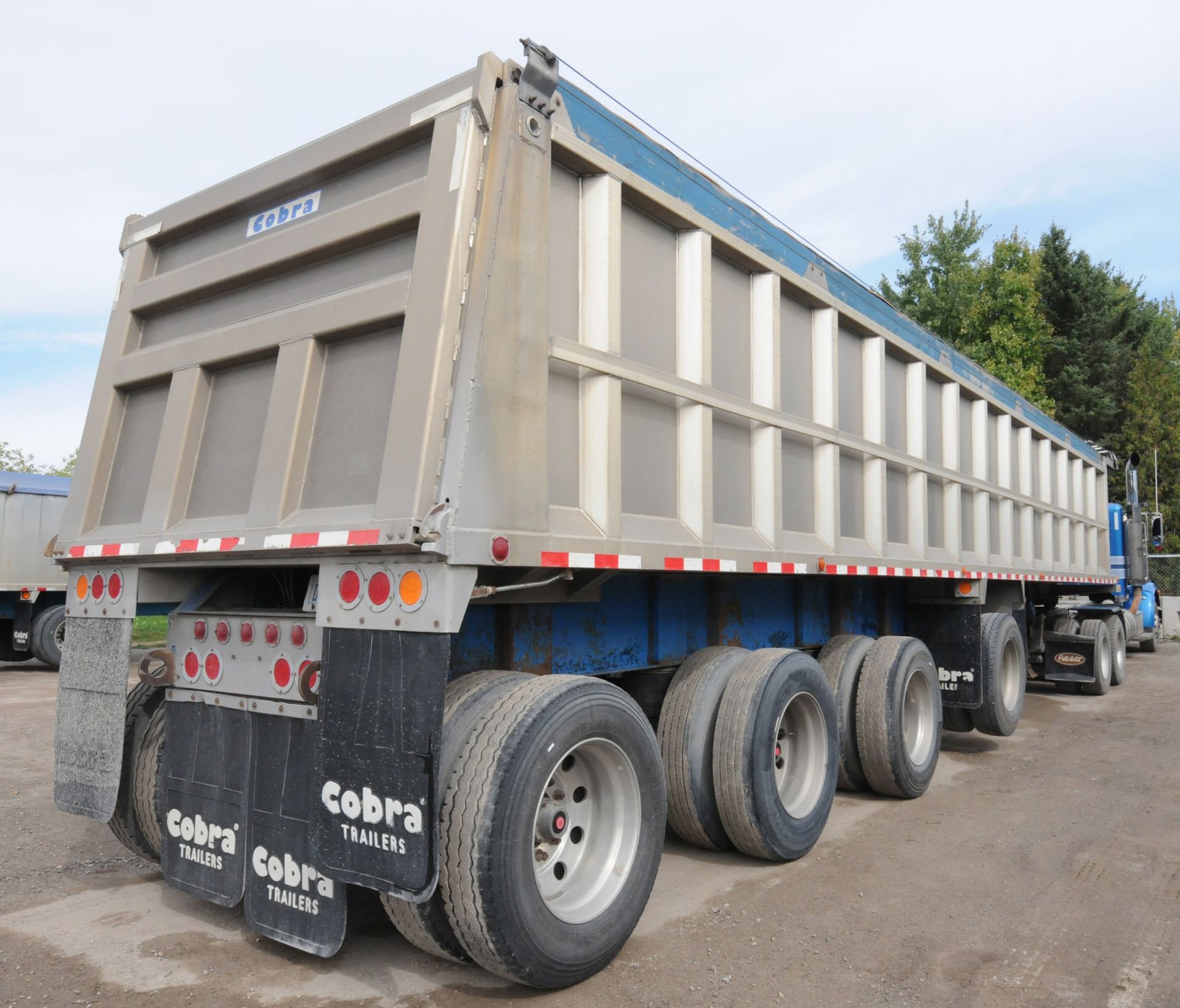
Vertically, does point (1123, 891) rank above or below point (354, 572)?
below

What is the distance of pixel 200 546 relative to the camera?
3.89 meters

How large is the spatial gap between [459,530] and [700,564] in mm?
1633

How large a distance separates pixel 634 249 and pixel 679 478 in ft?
3.53

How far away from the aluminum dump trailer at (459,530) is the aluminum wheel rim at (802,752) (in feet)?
0.07

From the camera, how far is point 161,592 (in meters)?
4.27

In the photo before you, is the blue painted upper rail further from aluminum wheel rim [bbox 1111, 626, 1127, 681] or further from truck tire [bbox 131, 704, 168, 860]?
aluminum wheel rim [bbox 1111, 626, 1127, 681]

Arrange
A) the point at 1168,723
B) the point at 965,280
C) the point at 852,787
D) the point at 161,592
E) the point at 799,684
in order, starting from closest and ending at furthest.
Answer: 1. the point at 161,592
2. the point at 799,684
3. the point at 852,787
4. the point at 1168,723
5. the point at 965,280

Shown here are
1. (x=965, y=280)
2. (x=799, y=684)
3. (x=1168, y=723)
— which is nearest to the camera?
(x=799, y=684)

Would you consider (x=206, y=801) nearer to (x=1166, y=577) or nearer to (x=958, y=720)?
(x=958, y=720)

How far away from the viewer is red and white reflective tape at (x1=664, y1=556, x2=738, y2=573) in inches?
168

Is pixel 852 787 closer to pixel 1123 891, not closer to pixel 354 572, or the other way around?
Answer: pixel 1123 891

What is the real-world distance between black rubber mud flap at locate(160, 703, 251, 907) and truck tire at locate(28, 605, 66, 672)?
12645 millimetres

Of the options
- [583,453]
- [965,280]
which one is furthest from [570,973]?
[965,280]

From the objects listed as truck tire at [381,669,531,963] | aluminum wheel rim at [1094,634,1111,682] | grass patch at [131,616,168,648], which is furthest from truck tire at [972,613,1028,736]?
grass patch at [131,616,168,648]
